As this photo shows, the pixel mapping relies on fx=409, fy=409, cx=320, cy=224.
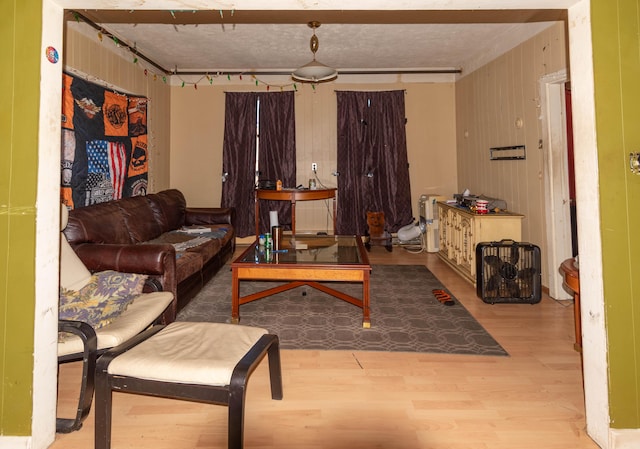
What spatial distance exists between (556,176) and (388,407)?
2912mm

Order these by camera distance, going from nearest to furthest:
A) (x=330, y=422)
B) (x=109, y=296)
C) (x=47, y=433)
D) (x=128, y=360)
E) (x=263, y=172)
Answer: (x=128, y=360), (x=47, y=433), (x=330, y=422), (x=109, y=296), (x=263, y=172)

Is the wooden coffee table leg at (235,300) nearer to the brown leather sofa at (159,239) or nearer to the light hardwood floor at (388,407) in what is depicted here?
the brown leather sofa at (159,239)

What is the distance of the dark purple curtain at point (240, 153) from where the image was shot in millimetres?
6234

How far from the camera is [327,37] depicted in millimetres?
4766

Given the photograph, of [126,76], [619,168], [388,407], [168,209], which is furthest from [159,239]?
[619,168]

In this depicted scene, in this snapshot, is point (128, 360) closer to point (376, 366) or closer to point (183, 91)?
point (376, 366)

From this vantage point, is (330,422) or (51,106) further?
(330,422)

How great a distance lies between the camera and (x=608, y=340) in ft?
5.33

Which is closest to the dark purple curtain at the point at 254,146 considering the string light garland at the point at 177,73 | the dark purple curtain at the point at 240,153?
the dark purple curtain at the point at 240,153

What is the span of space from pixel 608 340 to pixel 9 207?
2.43 meters

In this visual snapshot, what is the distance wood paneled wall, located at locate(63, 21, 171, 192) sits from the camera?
3855 millimetres

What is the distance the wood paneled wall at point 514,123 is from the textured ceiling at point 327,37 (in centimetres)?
21

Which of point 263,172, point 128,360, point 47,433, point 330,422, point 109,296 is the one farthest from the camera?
point 263,172

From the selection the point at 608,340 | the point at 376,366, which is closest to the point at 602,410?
the point at 608,340
